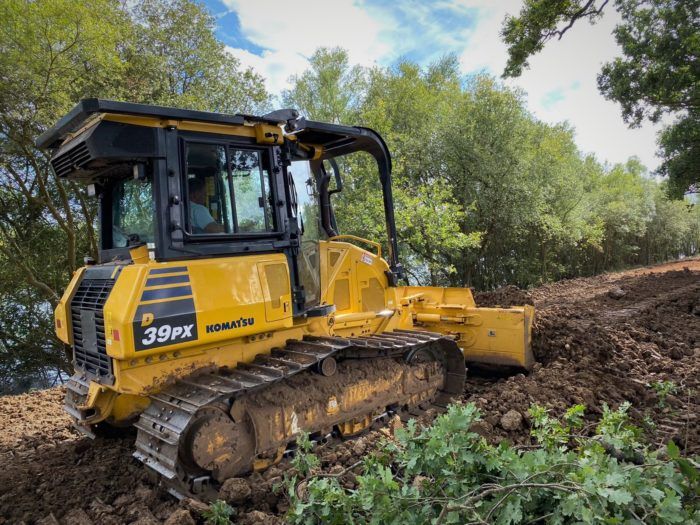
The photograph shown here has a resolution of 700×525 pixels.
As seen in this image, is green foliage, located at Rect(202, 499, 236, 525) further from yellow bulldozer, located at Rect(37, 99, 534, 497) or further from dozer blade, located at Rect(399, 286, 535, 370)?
dozer blade, located at Rect(399, 286, 535, 370)

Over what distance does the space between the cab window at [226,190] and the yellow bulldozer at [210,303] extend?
0.04ft

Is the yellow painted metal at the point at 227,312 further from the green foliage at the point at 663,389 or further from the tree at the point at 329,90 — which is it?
the tree at the point at 329,90

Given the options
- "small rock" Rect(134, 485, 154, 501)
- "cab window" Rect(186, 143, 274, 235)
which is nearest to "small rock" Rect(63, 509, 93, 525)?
"small rock" Rect(134, 485, 154, 501)

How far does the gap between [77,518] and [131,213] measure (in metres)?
2.27

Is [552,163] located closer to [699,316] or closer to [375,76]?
[375,76]

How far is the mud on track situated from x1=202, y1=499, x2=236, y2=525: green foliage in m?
0.10

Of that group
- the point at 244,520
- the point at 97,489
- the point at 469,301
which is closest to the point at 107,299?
the point at 97,489

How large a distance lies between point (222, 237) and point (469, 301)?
3.73m

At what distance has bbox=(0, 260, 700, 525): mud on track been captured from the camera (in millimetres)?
3354

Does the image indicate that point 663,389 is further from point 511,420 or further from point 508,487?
point 508,487

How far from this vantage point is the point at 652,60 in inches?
540

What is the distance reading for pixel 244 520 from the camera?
2998mm

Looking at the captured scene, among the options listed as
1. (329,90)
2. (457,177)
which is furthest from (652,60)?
(329,90)

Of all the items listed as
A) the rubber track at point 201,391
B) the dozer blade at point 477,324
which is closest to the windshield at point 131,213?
the rubber track at point 201,391
